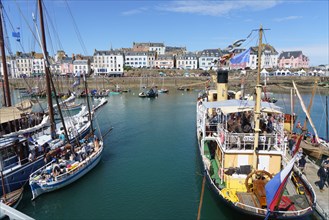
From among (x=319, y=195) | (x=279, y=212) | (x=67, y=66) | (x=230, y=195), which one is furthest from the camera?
(x=67, y=66)

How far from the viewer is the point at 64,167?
22.5m

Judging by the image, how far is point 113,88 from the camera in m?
115

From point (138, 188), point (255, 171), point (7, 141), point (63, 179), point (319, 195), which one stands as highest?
point (7, 141)

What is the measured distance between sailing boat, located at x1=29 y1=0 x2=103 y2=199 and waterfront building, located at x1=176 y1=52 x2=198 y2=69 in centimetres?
13855

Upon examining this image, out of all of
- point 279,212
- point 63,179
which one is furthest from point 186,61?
point 279,212

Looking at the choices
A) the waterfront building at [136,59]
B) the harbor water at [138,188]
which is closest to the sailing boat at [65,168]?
the harbor water at [138,188]

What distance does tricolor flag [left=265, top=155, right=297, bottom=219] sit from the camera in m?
12.1

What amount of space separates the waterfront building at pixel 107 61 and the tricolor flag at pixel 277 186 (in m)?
140

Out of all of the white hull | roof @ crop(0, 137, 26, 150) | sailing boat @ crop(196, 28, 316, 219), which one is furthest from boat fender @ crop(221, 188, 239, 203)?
roof @ crop(0, 137, 26, 150)

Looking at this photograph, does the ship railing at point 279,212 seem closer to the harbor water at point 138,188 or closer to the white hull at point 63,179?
the harbor water at point 138,188

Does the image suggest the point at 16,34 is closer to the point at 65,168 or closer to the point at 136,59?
the point at 65,168

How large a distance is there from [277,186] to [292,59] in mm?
176465

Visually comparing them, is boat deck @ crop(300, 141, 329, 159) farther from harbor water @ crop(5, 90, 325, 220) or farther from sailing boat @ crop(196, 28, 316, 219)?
harbor water @ crop(5, 90, 325, 220)

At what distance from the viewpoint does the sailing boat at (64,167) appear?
20.2 meters
